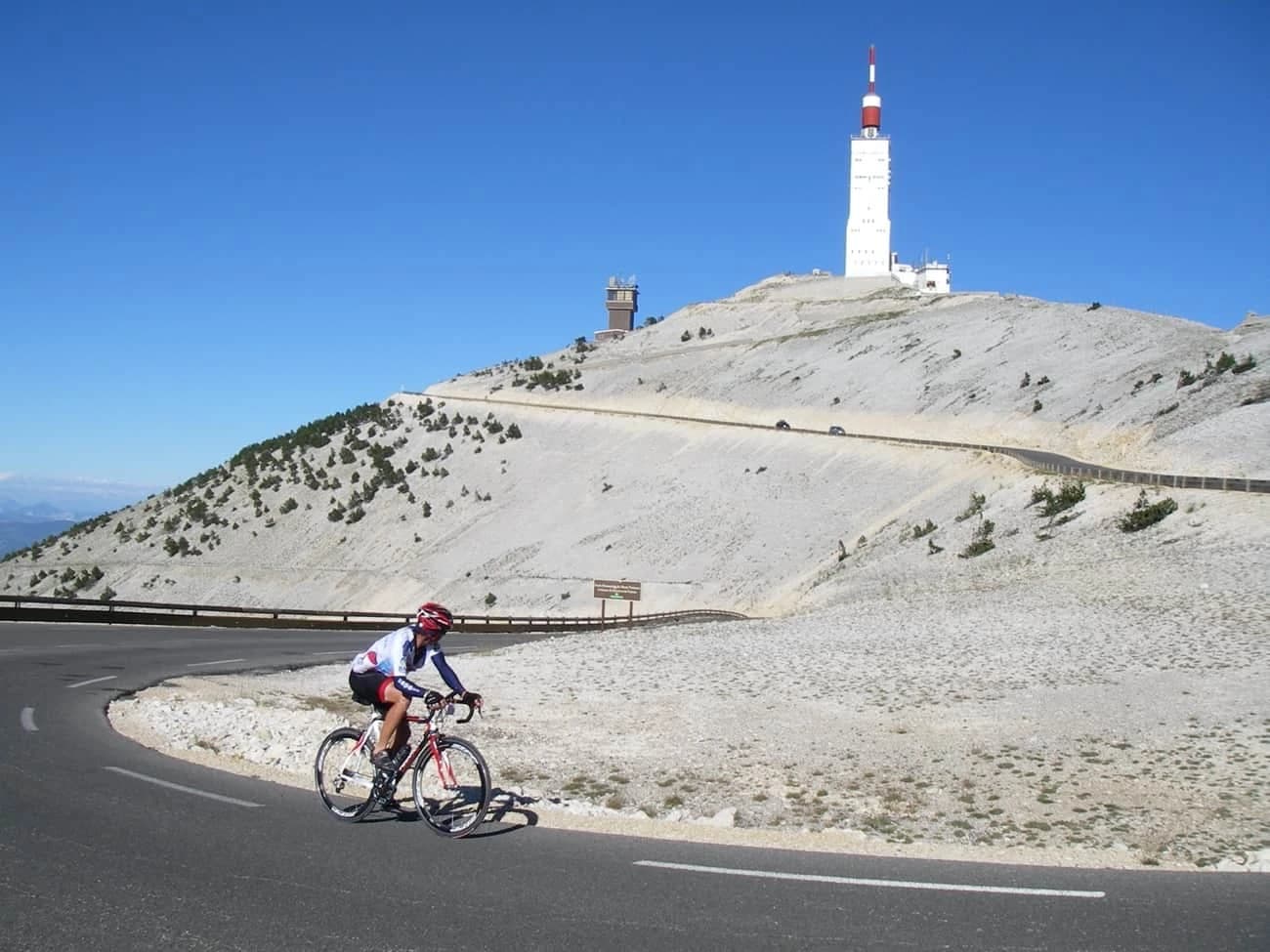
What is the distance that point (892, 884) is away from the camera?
852 centimetres

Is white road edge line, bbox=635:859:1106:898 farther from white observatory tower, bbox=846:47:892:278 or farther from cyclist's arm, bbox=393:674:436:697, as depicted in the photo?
white observatory tower, bbox=846:47:892:278

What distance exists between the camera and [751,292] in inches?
5133

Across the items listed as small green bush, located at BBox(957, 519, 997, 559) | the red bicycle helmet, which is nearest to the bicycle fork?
the red bicycle helmet

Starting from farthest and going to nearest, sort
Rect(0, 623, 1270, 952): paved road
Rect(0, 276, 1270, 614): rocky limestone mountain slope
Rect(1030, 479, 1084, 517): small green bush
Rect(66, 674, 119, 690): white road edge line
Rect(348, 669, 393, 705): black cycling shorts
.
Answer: Rect(0, 276, 1270, 614): rocky limestone mountain slope, Rect(1030, 479, 1084, 517): small green bush, Rect(66, 674, 119, 690): white road edge line, Rect(348, 669, 393, 705): black cycling shorts, Rect(0, 623, 1270, 952): paved road

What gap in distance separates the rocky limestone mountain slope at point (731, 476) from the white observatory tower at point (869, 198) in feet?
30.3

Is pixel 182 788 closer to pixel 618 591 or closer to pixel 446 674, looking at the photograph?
pixel 446 674

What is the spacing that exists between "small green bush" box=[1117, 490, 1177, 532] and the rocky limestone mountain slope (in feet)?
2.41

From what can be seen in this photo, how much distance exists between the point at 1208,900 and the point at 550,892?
15.4 ft

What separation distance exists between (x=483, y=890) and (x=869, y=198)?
11341 centimetres

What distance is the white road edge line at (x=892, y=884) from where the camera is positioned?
27.5ft

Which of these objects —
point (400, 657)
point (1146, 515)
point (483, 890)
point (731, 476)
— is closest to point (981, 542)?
point (1146, 515)

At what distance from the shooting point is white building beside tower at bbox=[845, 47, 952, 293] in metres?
112

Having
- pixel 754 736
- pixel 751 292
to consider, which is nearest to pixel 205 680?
pixel 754 736

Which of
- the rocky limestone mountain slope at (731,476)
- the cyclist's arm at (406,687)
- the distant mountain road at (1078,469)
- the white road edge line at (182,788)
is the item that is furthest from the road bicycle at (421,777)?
the distant mountain road at (1078,469)
